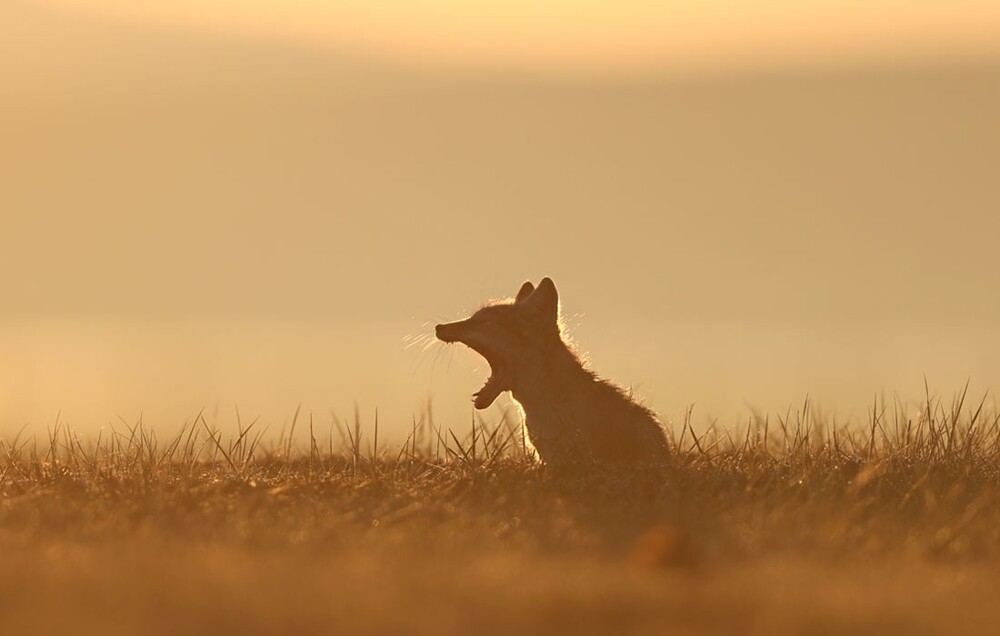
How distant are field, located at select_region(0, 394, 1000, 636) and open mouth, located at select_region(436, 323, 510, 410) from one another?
2.28 ft

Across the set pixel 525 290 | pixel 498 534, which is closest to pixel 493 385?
pixel 525 290

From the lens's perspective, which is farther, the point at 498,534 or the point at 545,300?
the point at 545,300

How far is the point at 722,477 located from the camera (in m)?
9.73

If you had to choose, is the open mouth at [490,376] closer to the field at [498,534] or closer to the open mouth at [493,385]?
the open mouth at [493,385]

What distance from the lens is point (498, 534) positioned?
24.9ft

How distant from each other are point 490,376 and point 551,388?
68cm

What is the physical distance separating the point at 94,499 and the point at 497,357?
13.1 feet

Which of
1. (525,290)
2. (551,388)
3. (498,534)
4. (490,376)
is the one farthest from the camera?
(525,290)

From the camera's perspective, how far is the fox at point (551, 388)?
11273 millimetres

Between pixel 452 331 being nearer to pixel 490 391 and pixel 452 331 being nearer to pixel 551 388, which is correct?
pixel 490 391

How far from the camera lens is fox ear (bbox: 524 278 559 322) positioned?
41.1ft

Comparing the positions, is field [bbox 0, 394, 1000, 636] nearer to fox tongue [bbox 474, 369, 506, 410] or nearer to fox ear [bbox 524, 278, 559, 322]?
fox tongue [bbox 474, 369, 506, 410]

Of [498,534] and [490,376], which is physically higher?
[490,376]

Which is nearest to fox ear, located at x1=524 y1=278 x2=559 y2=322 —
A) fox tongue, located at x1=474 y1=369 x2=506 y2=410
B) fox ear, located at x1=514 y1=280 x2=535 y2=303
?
fox ear, located at x1=514 y1=280 x2=535 y2=303
